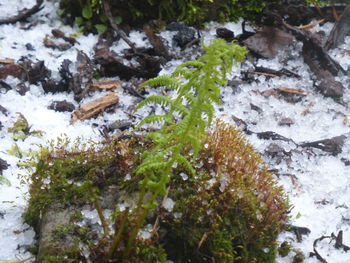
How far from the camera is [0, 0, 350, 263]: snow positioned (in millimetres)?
3219

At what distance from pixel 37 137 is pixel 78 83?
2.91ft

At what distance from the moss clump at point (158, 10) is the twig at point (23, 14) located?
0.31 meters

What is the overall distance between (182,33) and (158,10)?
0.49 meters

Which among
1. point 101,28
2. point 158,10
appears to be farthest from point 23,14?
point 158,10

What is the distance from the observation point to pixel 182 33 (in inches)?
203

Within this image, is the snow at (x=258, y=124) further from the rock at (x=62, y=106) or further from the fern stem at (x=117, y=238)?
the fern stem at (x=117, y=238)

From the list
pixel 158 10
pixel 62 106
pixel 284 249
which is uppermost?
pixel 158 10

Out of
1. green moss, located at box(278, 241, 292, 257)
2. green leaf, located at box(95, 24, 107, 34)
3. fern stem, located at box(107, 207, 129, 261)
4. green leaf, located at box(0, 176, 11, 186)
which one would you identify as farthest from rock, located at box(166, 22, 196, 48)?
fern stem, located at box(107, 207, 129, 261)

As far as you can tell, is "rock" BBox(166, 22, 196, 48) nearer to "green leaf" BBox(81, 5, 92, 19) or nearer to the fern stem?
"green leaf" BBox(81, 5, 92, 19)

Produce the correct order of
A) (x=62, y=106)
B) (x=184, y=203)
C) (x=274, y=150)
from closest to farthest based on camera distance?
1. (x=184, y=203)
2. (x=274, y=150)
3. (x=62, y=106)

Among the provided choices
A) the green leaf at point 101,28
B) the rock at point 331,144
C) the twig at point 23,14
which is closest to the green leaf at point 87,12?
the green leaf at point 101,28

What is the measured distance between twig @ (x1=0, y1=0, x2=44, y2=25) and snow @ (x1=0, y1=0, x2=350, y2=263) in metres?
0.07

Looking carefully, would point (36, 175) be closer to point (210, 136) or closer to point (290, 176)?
point (210, 136)

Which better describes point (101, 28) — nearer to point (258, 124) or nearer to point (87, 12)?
point (87, 12)
